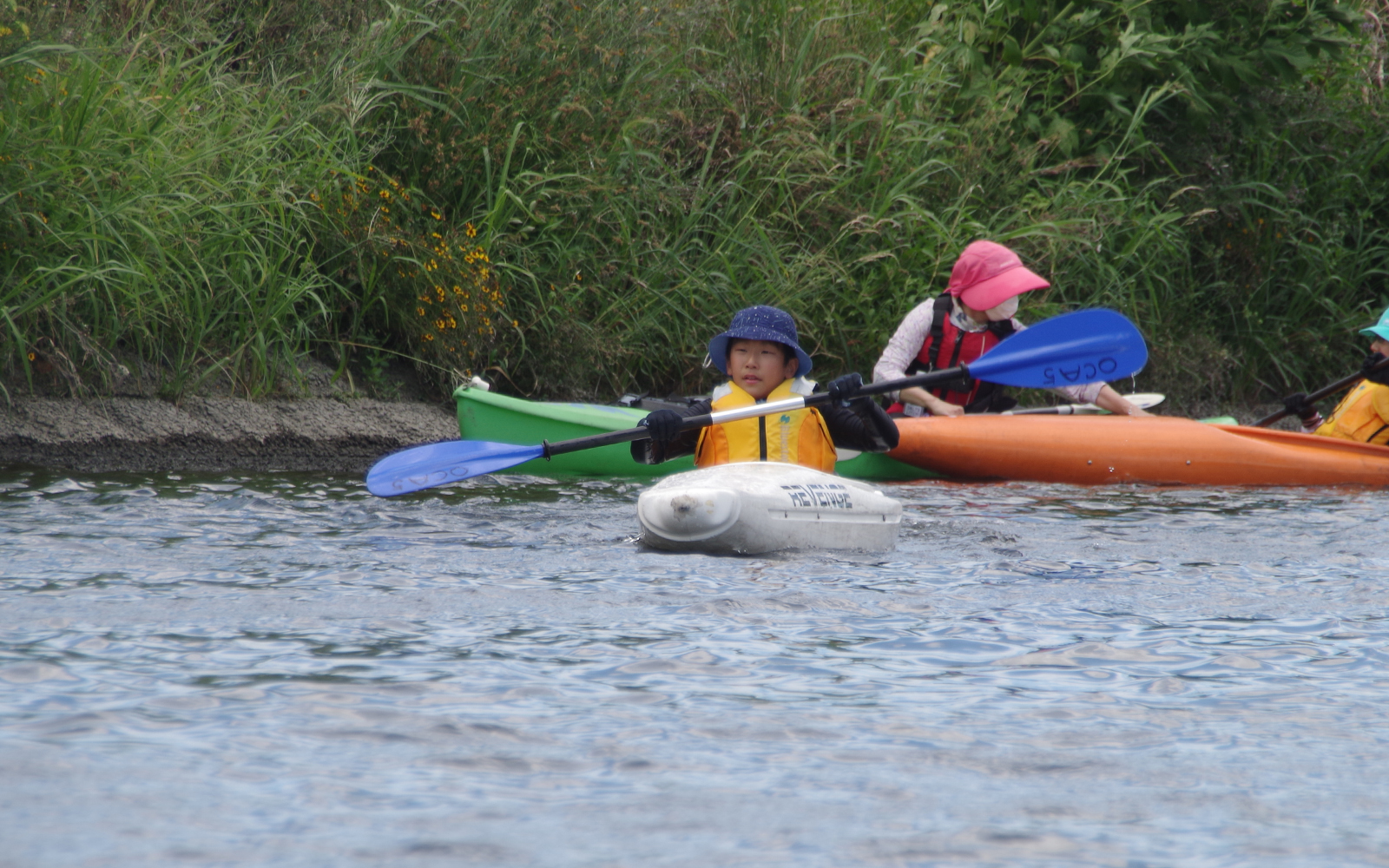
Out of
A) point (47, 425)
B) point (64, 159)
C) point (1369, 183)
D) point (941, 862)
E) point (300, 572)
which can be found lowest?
point (941, 862)

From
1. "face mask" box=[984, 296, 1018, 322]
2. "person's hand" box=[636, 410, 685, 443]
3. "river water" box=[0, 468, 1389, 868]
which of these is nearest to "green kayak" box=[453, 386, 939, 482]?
"face mask" box=[984, 296, 1018, 322]

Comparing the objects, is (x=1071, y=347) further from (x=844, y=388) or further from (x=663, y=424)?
(x=663, y=424)

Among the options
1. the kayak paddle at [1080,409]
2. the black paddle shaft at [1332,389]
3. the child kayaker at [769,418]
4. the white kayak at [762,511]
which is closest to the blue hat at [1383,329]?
the black paddle shaft at [1332,389]

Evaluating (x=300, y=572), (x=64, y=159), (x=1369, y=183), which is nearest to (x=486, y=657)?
(x=300, y=572)

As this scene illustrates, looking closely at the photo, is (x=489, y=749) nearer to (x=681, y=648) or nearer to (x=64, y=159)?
(x=681, y=648)

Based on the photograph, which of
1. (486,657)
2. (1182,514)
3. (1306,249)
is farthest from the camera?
(1306,249)

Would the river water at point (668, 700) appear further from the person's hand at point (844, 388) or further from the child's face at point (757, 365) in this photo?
the child's face at point (757, 365)

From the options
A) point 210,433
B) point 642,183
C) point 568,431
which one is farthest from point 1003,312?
point 210,433

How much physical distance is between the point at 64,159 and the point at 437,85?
199 cm

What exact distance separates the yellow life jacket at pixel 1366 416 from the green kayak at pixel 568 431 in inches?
81.2

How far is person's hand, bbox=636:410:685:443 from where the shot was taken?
178 inches

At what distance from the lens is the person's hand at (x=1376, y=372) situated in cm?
638

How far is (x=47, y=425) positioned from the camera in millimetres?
5414

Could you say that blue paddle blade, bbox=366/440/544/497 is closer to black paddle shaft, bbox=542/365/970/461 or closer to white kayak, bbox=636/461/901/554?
black paddle shaft, bbox=542/365/970/461
